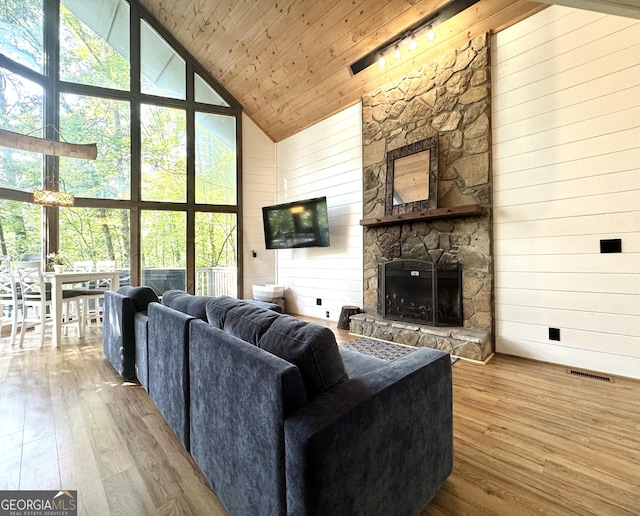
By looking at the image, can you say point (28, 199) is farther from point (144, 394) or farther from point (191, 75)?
point (144, 394)

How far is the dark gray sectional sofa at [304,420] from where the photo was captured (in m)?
0.92

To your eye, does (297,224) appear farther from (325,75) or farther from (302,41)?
(302,41)

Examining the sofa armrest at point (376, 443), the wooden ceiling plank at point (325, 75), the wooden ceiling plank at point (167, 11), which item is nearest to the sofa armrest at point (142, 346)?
the sofa armrest at point (376, 443)

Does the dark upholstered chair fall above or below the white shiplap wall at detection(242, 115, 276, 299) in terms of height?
below

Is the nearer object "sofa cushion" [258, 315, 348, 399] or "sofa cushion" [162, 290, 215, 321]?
"sofa cushion" [258, 315, 348, 399]

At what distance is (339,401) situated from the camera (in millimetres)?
1006

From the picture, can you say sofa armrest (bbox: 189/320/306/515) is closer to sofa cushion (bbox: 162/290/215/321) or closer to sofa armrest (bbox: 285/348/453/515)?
sofa armrest (bbox: 285/348/453/515)

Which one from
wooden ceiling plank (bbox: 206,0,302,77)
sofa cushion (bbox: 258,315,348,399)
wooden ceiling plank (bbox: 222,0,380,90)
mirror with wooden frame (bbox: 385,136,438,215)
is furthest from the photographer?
wooden ceiling plank (bbox: 206,0,302,77)

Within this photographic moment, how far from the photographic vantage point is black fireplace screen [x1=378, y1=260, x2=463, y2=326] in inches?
144

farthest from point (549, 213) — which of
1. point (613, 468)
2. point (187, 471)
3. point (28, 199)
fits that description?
point (28, 199)

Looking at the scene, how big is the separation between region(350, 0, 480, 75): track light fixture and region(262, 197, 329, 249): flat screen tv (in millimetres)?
1977

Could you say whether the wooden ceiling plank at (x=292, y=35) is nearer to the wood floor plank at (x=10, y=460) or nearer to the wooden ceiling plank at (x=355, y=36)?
the wooden ceiling plank at (x=355, y=36)

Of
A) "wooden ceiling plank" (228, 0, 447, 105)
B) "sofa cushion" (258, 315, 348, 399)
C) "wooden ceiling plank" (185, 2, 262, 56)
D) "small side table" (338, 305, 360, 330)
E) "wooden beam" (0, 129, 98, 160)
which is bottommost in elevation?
"small side table" (338, 305, 360, 330)

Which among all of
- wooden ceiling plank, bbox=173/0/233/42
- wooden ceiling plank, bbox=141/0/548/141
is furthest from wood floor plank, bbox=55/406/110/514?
wooden ceiling plank, bbox=173/0/233/42
